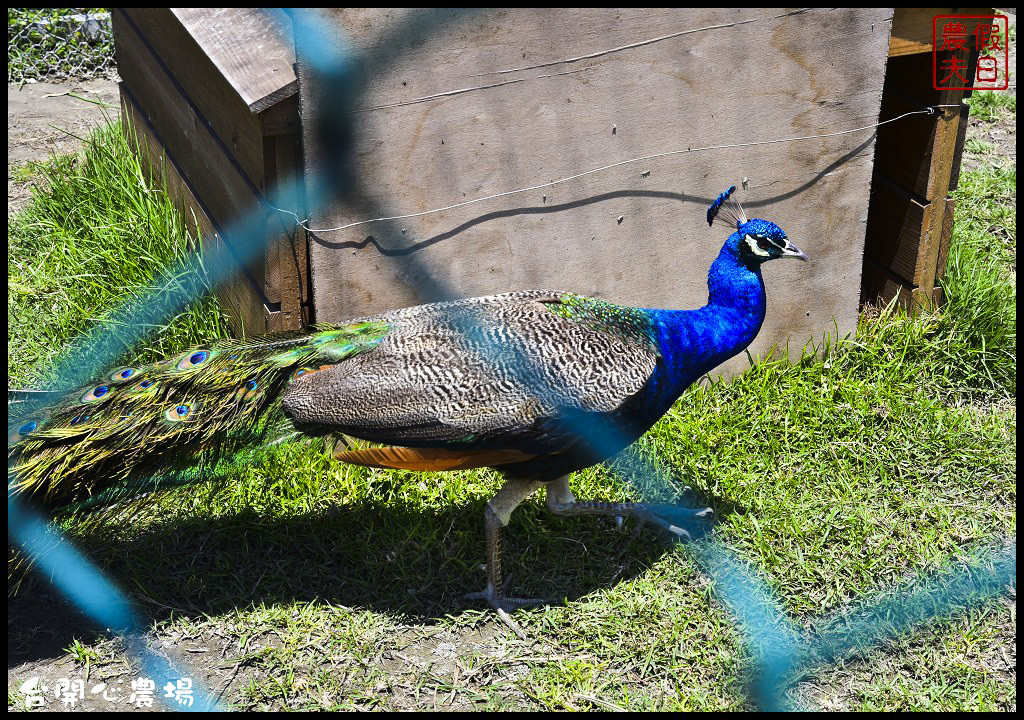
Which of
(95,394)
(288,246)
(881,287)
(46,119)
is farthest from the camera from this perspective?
(46,119)

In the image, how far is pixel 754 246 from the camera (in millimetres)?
3129

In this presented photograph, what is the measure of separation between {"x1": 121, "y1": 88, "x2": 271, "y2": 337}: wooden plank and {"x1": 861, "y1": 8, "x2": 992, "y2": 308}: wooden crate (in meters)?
2.57

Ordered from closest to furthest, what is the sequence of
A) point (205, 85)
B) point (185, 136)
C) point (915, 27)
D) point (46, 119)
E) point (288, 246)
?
1. point (288, 246)
2. point (205, 85)
3. point (915, 27)
4. point (185, 136)
5. point (46, 119)

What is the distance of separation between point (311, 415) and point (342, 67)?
1039mm

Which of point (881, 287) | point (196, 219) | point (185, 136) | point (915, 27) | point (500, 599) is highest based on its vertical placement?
point (915, 27)

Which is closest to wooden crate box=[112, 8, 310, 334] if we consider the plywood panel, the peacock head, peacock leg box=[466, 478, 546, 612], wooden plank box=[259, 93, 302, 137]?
wooden plank box=[259, 93, 302, 137]

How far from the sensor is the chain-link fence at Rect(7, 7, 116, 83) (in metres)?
6.28

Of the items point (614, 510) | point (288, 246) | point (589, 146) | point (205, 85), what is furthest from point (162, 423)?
point (589, 146)

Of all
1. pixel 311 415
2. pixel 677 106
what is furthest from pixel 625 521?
pixel 677 106

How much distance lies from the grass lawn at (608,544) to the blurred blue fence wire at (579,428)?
40mm

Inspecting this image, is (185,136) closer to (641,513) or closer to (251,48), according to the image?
(251,48)

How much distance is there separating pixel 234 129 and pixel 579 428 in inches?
60.8

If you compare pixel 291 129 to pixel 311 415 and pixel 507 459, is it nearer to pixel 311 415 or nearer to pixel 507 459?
pixel 311 415

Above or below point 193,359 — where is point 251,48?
→ above
